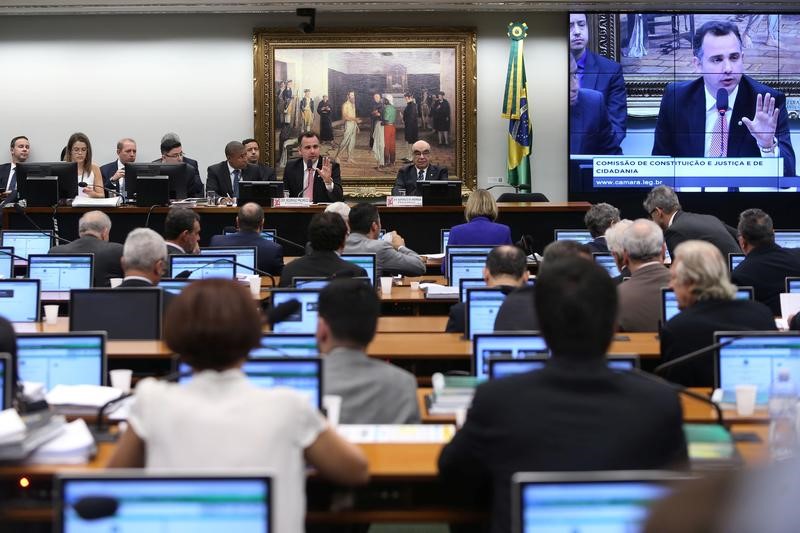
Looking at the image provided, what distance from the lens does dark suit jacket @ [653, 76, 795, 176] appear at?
12406 mm

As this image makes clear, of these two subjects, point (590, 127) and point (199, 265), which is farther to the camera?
point (590, 127)

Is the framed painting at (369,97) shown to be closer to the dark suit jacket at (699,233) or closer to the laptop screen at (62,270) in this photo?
the dark suit jacket at (699,233)

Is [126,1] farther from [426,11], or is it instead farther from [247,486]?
[247,486]

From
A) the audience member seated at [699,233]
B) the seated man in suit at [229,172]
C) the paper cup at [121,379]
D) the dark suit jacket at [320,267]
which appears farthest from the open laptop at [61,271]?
the seated man in suit at [229,172]

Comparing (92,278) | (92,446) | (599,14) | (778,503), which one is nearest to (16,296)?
(92,278)

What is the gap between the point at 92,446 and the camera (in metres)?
2.70

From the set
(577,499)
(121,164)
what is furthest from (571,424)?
(121,164)

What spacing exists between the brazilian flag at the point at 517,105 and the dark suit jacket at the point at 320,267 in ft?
20.5

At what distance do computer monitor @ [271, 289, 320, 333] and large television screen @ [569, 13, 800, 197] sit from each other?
26.0ft

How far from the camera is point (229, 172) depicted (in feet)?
37.4

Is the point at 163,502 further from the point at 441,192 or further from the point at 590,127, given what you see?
the point at 590,127

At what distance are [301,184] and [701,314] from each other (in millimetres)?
7179

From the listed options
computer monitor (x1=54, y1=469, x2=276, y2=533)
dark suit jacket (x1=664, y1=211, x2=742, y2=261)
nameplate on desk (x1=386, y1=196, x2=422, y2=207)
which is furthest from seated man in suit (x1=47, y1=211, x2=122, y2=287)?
computer monitor (x1=54, y1=469, x2=276, y2=533)

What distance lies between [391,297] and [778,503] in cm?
606
